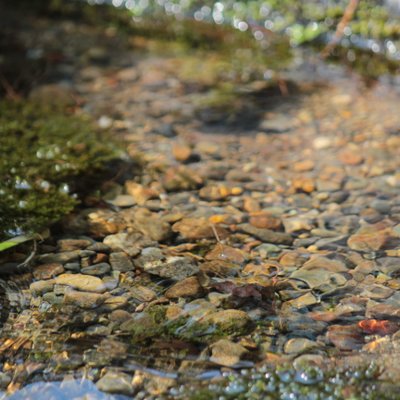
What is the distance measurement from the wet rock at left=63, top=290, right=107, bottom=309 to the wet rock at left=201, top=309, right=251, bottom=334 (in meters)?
0.38

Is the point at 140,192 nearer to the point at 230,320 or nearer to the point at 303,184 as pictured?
the point at 303,184

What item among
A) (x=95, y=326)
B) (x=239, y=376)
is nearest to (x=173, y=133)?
(x=95, y=326)

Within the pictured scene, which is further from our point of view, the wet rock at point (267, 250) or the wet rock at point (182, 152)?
the wet rock at point (182, 152)

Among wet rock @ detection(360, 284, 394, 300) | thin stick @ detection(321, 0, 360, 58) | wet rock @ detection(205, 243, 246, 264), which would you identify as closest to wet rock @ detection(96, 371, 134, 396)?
wet rock @ detection(205, 243, 246, 264)

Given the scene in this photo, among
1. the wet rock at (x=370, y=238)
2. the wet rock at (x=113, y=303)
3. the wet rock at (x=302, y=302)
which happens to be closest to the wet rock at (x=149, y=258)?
the wet rock at (x=113, y=303)

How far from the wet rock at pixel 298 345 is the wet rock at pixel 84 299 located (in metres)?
0.67

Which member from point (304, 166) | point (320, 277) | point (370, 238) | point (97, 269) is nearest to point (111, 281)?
point (97, 269)

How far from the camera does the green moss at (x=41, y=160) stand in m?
2.74

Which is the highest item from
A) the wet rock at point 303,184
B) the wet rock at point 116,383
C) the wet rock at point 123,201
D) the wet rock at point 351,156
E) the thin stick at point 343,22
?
the thin stick at point 343,22

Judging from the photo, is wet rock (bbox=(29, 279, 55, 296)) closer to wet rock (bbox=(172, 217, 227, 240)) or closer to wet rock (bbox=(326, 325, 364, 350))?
wet rock (bbox=(172, 217, 227, 240))

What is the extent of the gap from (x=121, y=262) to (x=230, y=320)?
548 millimetres

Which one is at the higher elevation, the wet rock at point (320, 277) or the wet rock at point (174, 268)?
the wet rock at point (174, 268)

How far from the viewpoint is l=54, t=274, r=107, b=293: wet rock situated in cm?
235

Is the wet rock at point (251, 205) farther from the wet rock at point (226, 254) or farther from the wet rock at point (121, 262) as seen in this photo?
the wet rock at point (121, 262)
